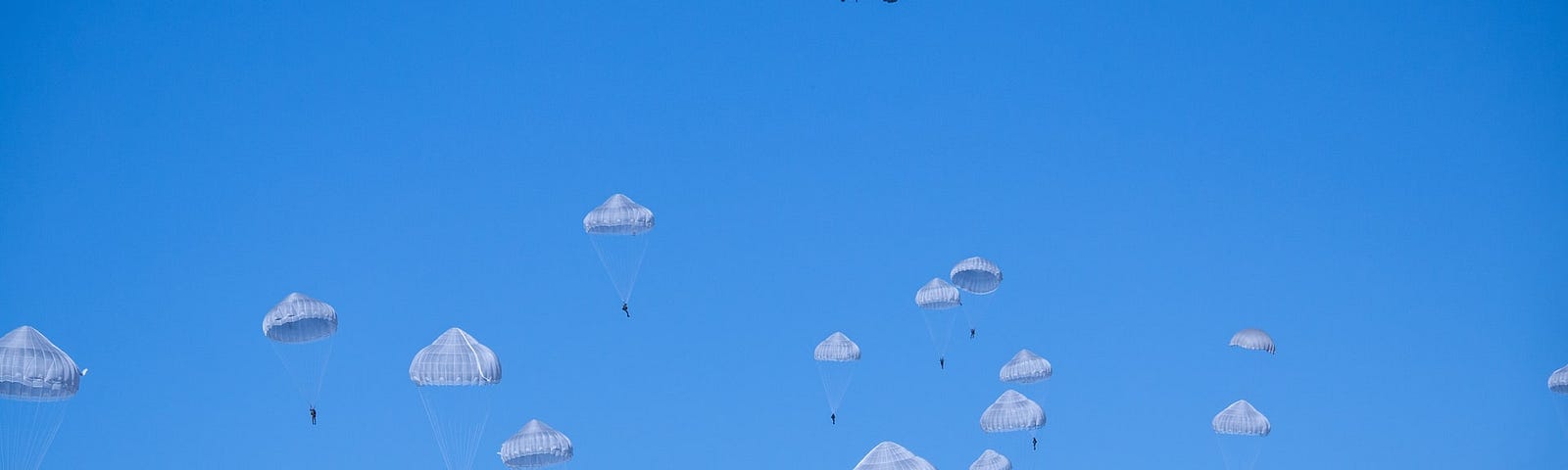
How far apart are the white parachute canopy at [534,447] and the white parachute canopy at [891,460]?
6.71 m

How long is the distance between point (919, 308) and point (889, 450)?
10.3 meters

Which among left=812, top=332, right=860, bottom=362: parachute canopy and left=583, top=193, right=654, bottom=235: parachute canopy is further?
left=812, top=332, right=860, bottom=362: parachute canopy

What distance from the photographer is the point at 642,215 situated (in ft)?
134

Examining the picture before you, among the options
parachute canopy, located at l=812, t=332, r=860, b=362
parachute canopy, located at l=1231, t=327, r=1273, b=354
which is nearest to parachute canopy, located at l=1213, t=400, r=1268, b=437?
parachute canopy, located at l=1231, t=327, r=1273, b=354

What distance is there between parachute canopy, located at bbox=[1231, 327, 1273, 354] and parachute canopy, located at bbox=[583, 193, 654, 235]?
52.4 ft

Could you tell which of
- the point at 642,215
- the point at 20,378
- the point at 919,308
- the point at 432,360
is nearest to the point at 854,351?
the point at 919,308

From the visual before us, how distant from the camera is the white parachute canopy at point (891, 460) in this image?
36.6 m

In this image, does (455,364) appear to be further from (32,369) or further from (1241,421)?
(1241,421)

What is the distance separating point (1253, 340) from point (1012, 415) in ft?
22.4

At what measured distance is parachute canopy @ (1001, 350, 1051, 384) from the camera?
146ft

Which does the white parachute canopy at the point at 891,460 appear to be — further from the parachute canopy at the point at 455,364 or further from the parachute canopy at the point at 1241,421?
the parachute canopy at the point at 1241,421

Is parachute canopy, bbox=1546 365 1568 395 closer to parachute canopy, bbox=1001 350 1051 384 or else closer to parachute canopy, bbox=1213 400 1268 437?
parachute canopy, bbox=1213 400 1268 437

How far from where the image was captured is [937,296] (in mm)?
44625

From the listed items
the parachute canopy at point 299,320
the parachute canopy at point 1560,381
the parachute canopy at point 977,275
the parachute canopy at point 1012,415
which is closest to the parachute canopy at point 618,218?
the parachute canopy at point 299,320
